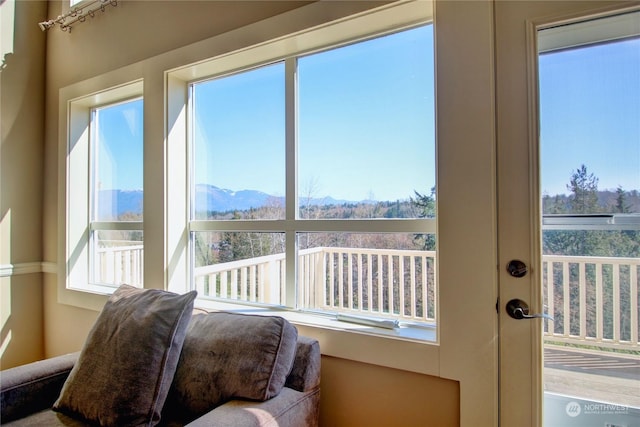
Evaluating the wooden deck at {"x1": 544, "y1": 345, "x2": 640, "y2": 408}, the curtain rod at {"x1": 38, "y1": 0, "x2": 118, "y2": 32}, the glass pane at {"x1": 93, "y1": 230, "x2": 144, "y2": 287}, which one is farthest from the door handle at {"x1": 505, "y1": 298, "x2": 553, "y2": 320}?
the curtain rod at {"x1": 38, "y1": 0, "x2": 118, "y2": 32}

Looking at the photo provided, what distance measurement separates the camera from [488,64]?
118cm

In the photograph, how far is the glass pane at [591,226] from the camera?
3.43ft

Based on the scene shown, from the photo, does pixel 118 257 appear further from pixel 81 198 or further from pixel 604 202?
pixel 604 202

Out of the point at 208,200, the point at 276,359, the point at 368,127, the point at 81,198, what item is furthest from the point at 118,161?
the point at 276,359

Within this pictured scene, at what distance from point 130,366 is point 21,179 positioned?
7.39 ft

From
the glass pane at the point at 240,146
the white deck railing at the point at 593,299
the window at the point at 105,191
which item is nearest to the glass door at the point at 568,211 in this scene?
the white deck railing at the point at 593,299

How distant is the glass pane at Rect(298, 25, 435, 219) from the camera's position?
1.46 m

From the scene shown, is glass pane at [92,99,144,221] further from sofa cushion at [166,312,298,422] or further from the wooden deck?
the wooden deck

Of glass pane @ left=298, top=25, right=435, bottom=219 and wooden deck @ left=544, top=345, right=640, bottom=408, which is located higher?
glass pane @ left=298, top=25, right=435, bottom=219

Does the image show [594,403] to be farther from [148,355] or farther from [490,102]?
[148,355]

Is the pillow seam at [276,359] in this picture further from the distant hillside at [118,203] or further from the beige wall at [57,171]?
the distant hillside at [118,203]

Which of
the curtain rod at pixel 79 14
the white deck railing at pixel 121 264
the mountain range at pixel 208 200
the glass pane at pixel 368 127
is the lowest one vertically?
the white deck railing at pixel 121 264

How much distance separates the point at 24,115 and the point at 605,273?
145 inches

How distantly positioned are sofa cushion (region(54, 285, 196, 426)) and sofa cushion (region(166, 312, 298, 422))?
0.07m
